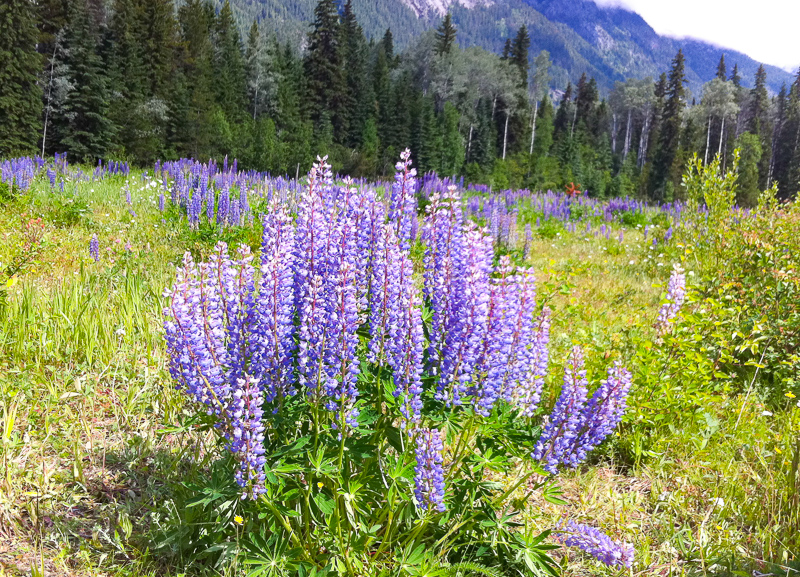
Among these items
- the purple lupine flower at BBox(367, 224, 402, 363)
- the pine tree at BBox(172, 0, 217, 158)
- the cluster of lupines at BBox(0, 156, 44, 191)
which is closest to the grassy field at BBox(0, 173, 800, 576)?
the purple lupine flower at BBox(367, 224, 402, 363)

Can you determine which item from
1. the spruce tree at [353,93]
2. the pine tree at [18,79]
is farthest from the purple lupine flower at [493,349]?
the spruce tree at [353,93]

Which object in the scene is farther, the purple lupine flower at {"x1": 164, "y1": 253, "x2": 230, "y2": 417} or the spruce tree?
the spruce tree

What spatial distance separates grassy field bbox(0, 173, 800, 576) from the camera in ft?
8.13

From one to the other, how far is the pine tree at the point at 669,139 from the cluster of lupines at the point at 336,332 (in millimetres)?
51845

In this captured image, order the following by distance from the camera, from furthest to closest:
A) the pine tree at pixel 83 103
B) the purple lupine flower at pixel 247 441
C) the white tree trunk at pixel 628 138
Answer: the white tree trunk at pixel 628 138 < the pine tree at pixel 83 103 < the purple lupine flower at pixel 247 441

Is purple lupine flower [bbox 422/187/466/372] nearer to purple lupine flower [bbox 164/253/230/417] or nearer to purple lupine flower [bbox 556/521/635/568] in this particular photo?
purple lupine flower [bbox 164/253/230/417]

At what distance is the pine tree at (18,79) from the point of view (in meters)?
21.7

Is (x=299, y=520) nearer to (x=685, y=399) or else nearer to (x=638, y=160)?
(x=685, y=399)

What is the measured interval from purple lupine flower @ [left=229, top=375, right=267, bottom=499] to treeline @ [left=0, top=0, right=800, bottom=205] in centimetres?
979

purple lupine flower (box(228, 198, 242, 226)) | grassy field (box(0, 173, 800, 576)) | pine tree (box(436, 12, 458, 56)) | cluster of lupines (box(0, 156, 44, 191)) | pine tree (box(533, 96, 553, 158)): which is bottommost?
grassy field (box(0, 173, 800, 576))

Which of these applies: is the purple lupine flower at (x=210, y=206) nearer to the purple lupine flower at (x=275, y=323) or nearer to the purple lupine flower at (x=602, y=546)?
the purple lupine flower at (x=275, y=323)

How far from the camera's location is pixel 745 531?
2.81m

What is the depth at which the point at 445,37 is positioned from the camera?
55.8 metres

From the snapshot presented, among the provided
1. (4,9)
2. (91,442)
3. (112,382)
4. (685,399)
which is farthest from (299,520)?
(4,9)
